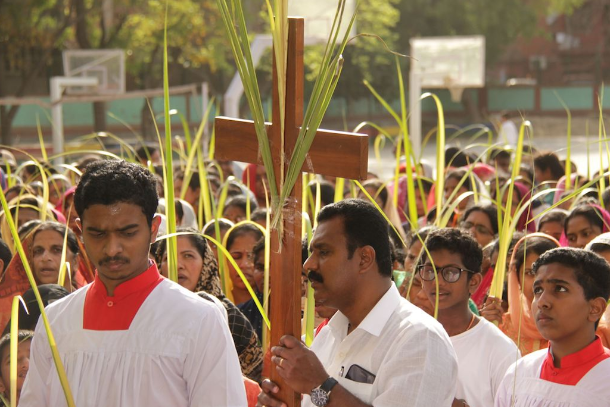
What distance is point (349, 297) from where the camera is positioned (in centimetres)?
228

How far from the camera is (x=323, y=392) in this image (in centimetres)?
212

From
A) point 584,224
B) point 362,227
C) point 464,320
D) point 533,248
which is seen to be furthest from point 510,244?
point 362,227

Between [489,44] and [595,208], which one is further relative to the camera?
[489,44]

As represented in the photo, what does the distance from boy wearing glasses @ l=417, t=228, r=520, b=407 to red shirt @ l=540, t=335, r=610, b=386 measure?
167mm

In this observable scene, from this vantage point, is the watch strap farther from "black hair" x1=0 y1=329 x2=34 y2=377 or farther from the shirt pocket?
"black hair" x1=0 y1=329 x2=34 y2=377

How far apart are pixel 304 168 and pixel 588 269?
1043mm

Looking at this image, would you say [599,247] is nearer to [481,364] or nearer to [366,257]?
[481,364]

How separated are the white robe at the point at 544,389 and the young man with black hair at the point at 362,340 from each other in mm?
529

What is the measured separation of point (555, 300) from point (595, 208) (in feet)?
5.81

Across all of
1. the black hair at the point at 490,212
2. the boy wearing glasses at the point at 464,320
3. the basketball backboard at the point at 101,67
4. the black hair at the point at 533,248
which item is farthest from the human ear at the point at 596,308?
the basketball backboard at the point at 101,67

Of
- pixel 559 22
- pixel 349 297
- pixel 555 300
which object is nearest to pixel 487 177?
pixel 555 300

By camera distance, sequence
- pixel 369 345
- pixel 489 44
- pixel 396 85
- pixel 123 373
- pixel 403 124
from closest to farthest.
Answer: pixel 123 373, pixel 369 345, pixel 403 124, pixel 396 85, pixel 489 44

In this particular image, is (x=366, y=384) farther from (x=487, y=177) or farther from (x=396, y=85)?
(x=396, y=85)

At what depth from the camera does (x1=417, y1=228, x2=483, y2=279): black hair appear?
3.36 m
